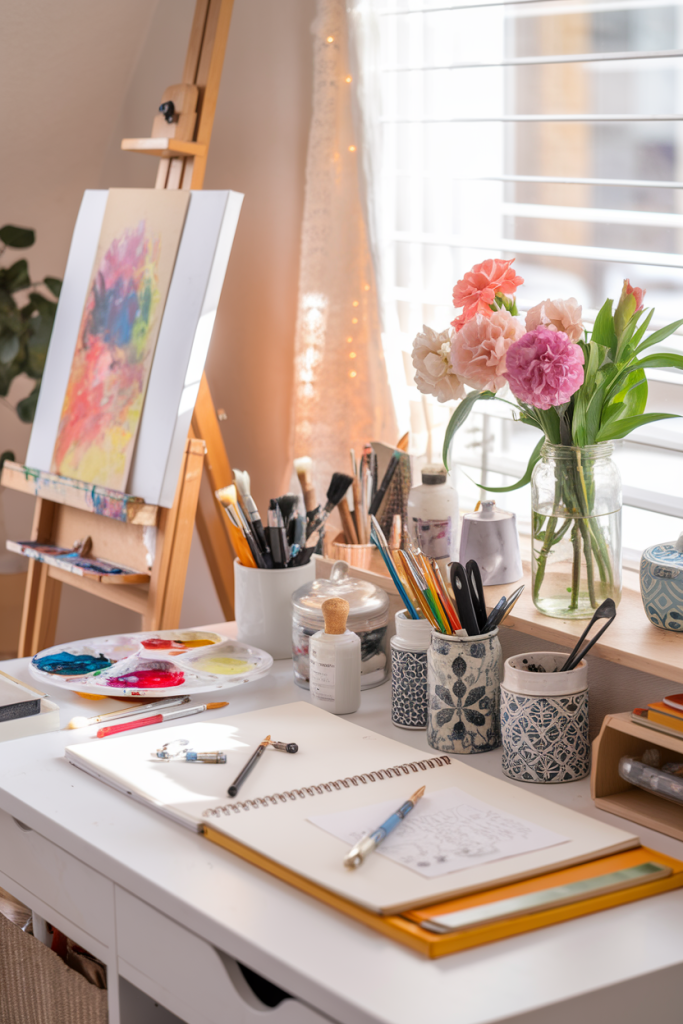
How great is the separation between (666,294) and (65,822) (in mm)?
1006

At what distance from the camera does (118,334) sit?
1873 millimetres

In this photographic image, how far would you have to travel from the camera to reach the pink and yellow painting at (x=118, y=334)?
1800 mm

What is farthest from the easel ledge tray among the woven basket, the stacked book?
the woven basket

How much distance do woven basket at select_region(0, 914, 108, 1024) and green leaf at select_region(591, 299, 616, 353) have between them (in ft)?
2.68

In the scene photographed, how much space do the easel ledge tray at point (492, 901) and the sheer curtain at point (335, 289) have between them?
41.3 inches

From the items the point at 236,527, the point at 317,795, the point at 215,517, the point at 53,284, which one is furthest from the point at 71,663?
the point at 53,284

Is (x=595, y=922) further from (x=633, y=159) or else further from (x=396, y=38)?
(x=396, y=38)

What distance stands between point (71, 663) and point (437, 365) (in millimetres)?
581

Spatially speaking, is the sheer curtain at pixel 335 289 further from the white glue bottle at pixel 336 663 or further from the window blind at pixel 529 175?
the white glue bottle at pixel 336 663

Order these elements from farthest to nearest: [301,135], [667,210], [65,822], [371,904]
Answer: [301,135] → [667,210] → [65,822] → [371,904]

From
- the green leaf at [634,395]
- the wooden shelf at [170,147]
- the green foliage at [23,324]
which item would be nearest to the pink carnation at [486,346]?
the green leaf at [634,395]

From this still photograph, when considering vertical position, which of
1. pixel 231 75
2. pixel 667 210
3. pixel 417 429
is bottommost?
pixel 417 429

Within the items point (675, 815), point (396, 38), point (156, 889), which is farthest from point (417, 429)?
point (156, 889)

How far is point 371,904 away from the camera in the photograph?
2.44ft
